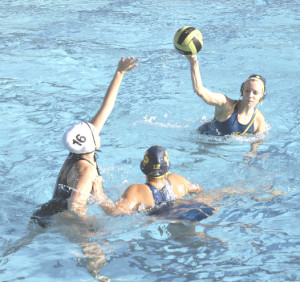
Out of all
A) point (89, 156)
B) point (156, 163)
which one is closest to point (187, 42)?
point (156, 163)

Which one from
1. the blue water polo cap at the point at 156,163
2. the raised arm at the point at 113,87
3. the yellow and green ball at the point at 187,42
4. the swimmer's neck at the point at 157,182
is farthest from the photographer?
the yellow and green ball at the point at 187,42

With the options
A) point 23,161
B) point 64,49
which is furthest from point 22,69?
point 23,161

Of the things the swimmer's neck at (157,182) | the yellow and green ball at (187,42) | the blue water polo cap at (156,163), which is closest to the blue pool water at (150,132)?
the swimmer's neck at (157,182)

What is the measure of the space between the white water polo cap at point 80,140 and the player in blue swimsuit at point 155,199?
0.41 m

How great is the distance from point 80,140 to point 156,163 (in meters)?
0.78

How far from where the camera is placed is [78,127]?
5086mm

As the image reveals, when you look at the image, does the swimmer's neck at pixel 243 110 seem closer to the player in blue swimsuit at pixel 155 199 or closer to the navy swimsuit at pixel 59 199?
the player in blue swimsuit at pixel 155 199

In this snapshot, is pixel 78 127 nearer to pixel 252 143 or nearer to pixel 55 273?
pixel 55 273

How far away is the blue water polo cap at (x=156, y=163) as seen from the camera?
5188mm

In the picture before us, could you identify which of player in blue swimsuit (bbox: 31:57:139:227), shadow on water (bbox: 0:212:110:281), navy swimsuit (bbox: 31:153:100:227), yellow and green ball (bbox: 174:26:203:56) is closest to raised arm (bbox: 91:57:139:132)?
player in blue swimsuit (bbox: 31:57:139:227)

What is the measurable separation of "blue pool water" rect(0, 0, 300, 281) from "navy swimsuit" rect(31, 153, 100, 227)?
0.16 meters

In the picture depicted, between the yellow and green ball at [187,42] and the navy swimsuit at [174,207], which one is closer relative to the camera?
the navy swimsuit at [174,207]

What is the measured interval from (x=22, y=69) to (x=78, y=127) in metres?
7.04

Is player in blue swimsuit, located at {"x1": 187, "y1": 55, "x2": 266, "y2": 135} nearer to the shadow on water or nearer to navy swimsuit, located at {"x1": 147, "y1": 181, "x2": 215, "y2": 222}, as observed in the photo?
navy swimsuit, located at {"x1": 147, "y1": 181, "x2": 215, "y2": 222}
